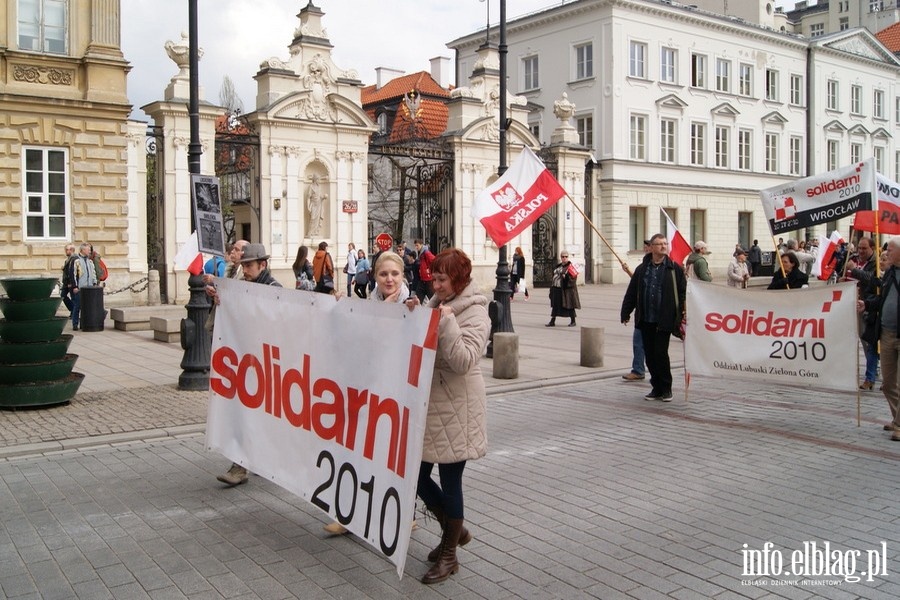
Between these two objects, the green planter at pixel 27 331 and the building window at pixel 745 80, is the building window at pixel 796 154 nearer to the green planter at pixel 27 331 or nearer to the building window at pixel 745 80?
the building window at pixel 745 80

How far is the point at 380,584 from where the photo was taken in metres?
4.87

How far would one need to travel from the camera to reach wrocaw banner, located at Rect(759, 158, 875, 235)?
12711 millimetres

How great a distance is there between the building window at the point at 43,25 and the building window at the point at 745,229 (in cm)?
3514

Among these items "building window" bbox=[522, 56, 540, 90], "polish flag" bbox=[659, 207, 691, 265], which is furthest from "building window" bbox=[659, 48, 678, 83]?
"polish flag" bbox=[659, 207, 691, 265]

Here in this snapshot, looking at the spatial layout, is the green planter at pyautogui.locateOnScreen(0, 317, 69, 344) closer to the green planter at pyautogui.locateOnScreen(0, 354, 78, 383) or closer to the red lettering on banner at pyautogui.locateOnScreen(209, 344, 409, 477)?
the green planter at pyautogui.locateOnScreen(0, 354, 78, 383)

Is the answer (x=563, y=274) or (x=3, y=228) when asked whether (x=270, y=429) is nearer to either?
(x=563, y=274)

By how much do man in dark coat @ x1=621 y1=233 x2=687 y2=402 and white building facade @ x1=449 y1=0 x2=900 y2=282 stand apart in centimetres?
2713

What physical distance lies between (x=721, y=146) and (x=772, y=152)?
4998 mm

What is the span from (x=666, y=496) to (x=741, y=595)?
6.09 feet

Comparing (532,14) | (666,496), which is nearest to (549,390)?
(666,496)

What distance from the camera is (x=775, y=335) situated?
9758 millimetres

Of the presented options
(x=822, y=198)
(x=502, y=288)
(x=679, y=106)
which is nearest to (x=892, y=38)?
(x=679, y=106)

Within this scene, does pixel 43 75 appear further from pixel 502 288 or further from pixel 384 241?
pixel 502 288

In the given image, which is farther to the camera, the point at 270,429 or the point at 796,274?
the point at 796,274
